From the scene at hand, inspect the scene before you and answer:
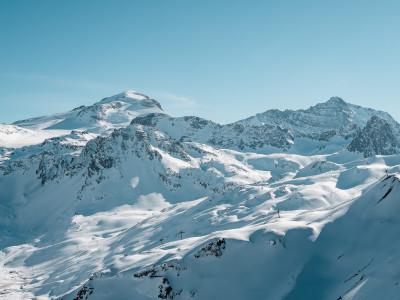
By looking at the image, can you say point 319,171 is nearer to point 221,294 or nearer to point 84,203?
point 84,203

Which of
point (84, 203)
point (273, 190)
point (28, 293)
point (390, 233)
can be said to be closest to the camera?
point (390, 233)

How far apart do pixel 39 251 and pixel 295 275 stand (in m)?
138

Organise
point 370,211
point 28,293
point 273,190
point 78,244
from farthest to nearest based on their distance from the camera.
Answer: point 78,244 < point 273,190 < point 28,293 < point 370,211

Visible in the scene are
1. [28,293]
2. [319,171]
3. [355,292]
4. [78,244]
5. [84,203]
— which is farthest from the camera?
[84,203]

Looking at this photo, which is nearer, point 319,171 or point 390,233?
point 390,233

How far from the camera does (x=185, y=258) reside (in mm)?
36406

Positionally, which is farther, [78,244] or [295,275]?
[78,244]

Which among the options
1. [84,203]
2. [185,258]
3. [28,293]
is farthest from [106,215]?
[185,258]

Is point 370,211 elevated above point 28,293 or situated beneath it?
elevated above

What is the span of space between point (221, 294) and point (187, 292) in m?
3.50

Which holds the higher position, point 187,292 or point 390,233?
point 390,233

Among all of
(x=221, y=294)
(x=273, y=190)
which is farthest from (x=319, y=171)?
(x=221, y=294)

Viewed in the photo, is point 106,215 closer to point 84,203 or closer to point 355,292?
point 84,203

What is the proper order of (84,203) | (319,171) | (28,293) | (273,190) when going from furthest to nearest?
(84,203) → (319,171) → (273,190) → (28,293)
